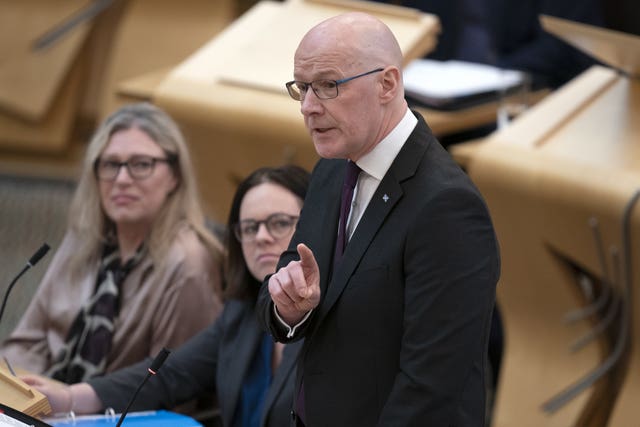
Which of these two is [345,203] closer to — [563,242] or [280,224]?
[280,224]

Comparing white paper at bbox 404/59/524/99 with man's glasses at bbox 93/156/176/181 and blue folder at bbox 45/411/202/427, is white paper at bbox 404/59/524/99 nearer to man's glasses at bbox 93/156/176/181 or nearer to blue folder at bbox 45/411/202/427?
man's glasses at bbox 93/156/176/181

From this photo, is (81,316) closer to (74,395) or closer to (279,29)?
(74,395)

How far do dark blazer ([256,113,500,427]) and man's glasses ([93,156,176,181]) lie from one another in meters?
1.20

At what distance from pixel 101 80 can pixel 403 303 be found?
4.21 m

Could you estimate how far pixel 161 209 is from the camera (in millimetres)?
2812

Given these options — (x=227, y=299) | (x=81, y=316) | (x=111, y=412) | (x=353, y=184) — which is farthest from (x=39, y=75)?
(x=353, y=184)

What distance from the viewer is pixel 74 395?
7.68 feet

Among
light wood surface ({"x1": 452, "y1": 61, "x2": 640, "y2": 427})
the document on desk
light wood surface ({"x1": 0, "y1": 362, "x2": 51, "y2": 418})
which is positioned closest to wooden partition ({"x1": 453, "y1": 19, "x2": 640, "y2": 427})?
light wood surface ({"x1": 452, "y1": 61, "x2": 640, "y2": 427})

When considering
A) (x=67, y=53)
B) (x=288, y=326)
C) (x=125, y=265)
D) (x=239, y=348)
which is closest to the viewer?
(x=288, y=326)

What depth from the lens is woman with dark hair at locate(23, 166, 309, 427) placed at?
2.38 metres

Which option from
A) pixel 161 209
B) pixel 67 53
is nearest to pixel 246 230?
pixel 161 209

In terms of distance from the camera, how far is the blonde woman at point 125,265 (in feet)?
8.84

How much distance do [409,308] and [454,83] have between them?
2.03 metres

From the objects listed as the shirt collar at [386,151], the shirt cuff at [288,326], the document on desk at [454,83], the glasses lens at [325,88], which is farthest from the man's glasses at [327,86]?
the document on desk at [454,83]
